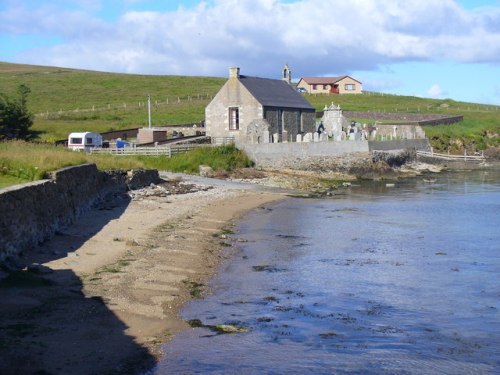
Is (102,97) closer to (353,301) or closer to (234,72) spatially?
(234,72)

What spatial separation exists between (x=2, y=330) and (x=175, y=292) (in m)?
4.79

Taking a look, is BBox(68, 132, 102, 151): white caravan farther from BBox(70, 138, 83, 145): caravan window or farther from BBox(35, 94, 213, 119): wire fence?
BBox(35, 94, 213, 119): wire fence

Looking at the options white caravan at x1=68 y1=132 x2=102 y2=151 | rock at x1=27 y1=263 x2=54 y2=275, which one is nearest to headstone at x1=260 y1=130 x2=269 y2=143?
white caravan at x1=68 y1=132 x2=102 y2=151

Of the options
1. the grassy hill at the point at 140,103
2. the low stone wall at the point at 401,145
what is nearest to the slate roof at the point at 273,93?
the low stone wall at the point at 401,145

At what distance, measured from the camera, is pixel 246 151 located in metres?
49.5

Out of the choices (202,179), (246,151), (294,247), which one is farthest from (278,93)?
(294,247)

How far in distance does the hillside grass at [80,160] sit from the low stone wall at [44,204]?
67 centimetres

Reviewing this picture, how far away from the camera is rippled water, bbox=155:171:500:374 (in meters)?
11.0

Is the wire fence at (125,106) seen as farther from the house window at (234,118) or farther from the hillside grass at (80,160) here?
the hillside grass at (80,160)

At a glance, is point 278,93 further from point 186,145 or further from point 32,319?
point 32,319

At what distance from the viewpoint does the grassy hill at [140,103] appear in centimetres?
7544

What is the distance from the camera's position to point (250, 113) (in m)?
52.4

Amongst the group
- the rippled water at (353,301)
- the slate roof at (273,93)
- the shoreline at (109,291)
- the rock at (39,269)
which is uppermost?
the slate roof at (273,93)

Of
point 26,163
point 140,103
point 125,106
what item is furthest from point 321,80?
point 26,163
